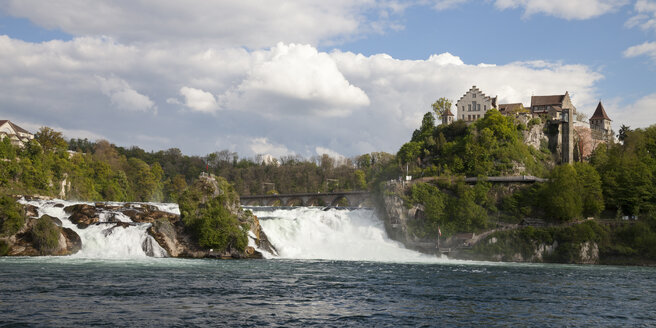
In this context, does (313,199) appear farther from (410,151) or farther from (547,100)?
(547,100)

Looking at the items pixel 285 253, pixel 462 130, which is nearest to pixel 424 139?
pixel 462 130

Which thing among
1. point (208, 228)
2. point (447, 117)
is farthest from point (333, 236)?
point (447, 117)

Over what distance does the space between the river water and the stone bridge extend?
61.7 meters

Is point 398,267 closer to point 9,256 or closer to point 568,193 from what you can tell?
point 568,193

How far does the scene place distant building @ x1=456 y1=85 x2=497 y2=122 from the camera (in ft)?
Result: 327

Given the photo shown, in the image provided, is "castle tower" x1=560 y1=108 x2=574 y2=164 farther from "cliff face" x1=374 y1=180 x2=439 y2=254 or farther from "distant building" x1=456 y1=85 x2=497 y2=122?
"cliff face" x1=374 y1=180 x2=439 y2=254

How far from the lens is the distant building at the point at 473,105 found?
9962 cm

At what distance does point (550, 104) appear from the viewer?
10375cm

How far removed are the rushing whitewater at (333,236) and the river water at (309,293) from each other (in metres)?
6.99

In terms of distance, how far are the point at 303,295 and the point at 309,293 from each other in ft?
2.90

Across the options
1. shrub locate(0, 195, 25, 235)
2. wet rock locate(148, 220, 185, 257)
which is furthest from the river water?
shrub locate(0, 195, 25, 235)

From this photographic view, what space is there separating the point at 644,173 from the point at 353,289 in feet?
178

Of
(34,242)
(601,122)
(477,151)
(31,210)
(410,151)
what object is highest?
(601,122)

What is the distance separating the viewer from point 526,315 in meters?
30.5
